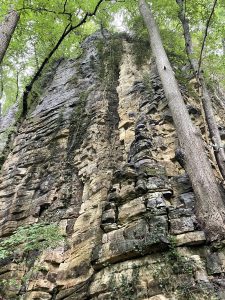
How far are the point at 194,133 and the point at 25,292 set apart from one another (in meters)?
4.85

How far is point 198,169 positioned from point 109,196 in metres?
2.00

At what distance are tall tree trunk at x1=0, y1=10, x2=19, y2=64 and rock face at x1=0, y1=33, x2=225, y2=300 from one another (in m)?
3.21

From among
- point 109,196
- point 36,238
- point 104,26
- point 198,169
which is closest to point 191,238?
point 198,169

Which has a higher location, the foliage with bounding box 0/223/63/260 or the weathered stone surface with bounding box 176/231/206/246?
the foliage with bounding box 0/223/63/260

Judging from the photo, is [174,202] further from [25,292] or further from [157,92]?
[157,92]

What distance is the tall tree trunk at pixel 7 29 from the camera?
23.8 feet

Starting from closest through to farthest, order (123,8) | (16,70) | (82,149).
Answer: (82,149)
(123,8)
(16,70)

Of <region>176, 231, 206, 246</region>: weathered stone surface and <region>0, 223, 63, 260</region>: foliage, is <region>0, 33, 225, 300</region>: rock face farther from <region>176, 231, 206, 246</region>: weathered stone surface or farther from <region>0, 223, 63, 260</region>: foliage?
<region>0, 223, 63, 260</region>: foliage

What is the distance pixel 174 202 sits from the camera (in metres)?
5.64

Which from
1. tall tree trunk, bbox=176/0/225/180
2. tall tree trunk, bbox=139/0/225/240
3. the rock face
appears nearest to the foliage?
the rock face

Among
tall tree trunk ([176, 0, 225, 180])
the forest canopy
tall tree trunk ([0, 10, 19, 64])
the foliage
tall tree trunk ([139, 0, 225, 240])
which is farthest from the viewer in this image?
the forest canopy

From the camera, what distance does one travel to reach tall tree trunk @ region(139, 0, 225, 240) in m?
4.80

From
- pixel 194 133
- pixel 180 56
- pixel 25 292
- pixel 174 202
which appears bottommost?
pixel 25 292

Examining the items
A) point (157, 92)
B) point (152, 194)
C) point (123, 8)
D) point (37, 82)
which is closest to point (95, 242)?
point (152, 194)
